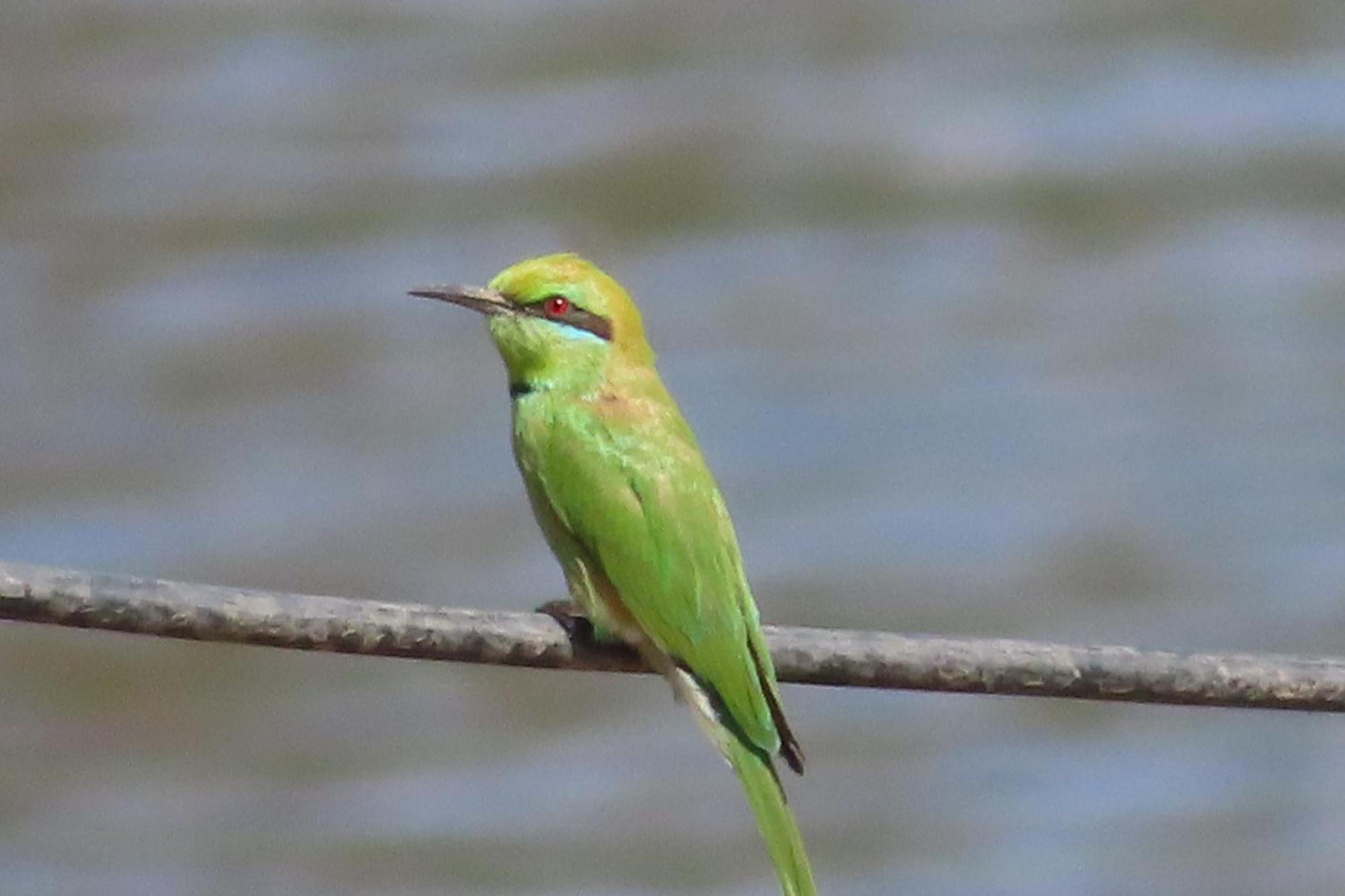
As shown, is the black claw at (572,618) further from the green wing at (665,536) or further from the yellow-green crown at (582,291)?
the yellow-green crown at (582,291)

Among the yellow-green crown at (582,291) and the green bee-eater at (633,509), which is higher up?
the yellow-green crown at (582,291)

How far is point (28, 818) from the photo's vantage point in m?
6.95

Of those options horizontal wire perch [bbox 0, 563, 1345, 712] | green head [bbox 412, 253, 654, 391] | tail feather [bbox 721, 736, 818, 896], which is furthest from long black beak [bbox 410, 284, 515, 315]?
horizontal wire perch [bbox 0, 563, 1345, 712]

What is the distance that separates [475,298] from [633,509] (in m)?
0.35

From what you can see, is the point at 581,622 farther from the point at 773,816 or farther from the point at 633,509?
the point at 773,816

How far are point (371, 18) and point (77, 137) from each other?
119cm

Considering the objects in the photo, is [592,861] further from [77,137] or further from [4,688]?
[77,137]

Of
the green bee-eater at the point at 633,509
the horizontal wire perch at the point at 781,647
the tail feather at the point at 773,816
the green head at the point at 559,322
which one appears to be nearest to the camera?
the horizontal wire perch at the point at 781,647

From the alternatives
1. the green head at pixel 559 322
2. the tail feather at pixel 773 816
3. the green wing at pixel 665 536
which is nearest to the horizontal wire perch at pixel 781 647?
the tail feather at pixel 773 816

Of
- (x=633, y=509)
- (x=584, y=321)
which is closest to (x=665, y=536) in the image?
(x=633, y=509)

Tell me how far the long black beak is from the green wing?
0.52 feet

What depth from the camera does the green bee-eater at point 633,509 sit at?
292cm

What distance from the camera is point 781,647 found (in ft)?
7.78

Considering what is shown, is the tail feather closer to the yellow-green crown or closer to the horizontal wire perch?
the horizontal wire perch
